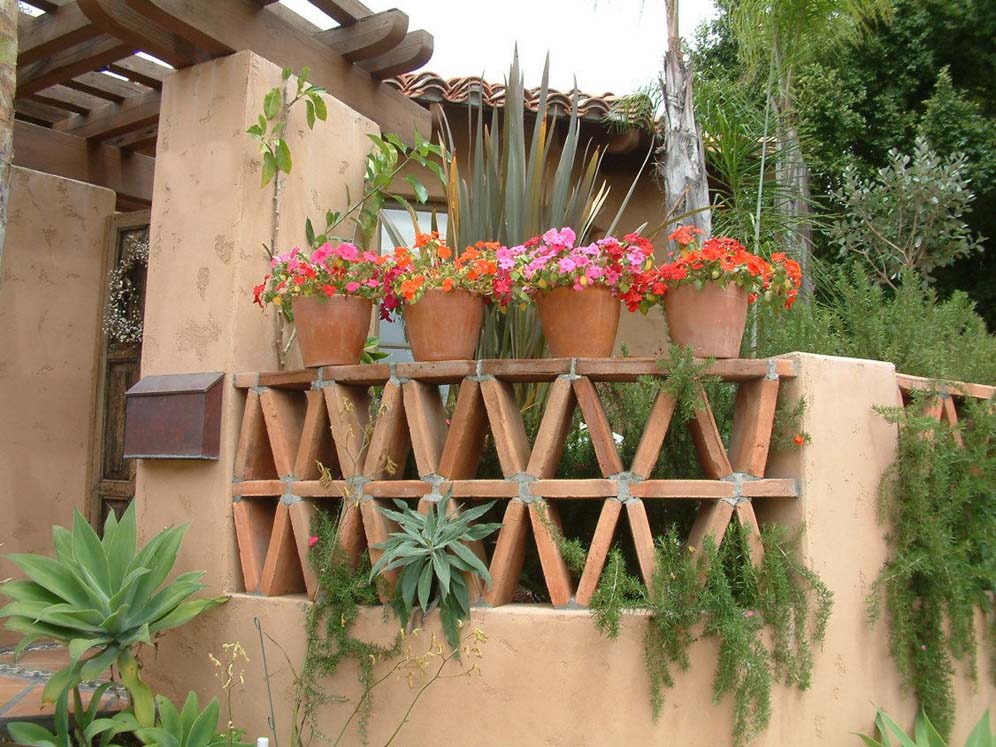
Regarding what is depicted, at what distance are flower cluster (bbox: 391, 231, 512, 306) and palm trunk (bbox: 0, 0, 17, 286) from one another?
1.12 m

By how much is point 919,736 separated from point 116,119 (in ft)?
14.5

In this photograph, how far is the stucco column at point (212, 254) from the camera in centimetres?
327

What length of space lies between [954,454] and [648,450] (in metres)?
1.04

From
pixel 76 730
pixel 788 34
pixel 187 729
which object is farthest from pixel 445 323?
pixel 788 34

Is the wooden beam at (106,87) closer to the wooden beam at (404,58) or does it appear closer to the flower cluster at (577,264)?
the wooden beam at (404,58)

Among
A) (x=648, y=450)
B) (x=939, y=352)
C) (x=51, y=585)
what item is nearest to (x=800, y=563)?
(x=648, y=450)

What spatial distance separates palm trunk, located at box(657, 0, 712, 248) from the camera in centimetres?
495

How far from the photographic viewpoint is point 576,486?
107 inches

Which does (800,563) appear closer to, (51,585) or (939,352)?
(939,352)

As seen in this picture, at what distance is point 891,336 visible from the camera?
340cm

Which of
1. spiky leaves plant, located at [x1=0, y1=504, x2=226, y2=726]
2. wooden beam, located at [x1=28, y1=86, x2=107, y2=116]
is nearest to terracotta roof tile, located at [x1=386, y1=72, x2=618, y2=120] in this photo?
wooden beam, located at [x1=28, y1=86, x2=107, y2=116]

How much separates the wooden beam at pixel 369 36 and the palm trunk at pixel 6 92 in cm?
152

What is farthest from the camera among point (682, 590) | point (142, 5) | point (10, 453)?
point (10, 453)

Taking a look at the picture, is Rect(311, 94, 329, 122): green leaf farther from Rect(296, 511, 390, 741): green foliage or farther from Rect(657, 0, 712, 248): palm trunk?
Rect(657, 0, 712, 248): palm trunk
